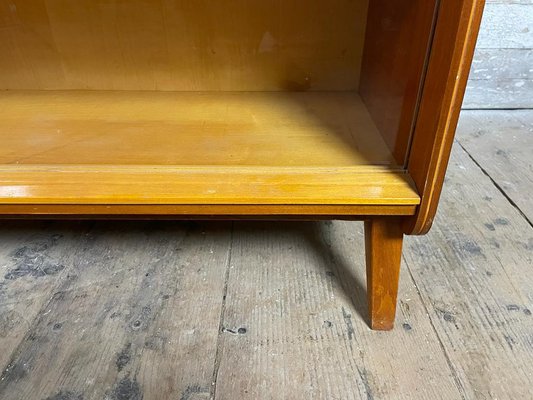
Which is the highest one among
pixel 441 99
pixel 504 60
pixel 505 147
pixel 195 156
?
pixel 441 99

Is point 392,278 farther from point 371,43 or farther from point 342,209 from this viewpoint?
point 371,43

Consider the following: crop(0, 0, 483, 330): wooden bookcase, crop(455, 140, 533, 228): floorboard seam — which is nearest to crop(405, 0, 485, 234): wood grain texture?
crop(0, 0, 483, 330): wooden bookcase

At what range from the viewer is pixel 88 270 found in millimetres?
655

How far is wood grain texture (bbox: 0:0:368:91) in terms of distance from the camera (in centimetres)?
70

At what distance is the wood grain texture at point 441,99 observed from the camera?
1.18 feet

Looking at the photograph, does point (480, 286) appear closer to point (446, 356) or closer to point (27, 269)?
point (446, 356)

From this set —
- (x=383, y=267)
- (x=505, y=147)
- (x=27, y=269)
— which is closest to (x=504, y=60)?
(x=505, y=147)

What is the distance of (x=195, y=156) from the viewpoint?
0.54 metres

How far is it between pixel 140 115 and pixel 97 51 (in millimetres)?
168

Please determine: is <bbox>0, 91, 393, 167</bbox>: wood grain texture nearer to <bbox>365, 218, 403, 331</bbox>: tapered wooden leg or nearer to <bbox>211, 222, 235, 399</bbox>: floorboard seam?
<bbox>365, 218, 403, 331</bbox>: tapered wooden leg

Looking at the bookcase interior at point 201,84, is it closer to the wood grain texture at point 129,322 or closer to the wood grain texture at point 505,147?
the wood grain texture at point 129,322

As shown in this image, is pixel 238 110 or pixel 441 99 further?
pixel 238 110

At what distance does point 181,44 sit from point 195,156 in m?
0.28

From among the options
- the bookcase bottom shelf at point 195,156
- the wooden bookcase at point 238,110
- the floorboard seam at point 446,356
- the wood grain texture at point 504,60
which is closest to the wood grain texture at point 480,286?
the floorboard seam at point 446,356
